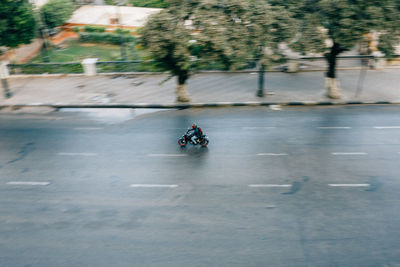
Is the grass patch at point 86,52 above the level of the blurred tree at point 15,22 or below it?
below

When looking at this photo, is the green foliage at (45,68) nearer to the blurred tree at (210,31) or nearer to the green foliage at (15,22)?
the green foliage at (15,22)

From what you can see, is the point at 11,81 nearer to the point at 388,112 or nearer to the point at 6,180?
the point at 6,180

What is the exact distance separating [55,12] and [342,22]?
27.2m

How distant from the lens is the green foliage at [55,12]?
3125cm

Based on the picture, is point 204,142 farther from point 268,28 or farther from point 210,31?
point 268,28

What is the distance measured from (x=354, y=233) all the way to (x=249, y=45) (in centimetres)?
1082

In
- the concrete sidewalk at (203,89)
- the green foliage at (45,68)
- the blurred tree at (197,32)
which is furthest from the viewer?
the green foliage at (45,68)

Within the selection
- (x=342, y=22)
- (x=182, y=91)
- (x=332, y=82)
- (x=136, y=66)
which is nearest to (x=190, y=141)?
(x=182, y=91)

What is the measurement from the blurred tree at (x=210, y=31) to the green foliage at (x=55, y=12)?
66.7 ft

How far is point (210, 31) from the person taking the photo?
1532cm

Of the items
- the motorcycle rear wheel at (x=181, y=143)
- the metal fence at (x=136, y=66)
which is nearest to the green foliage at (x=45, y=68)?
the metal fence at (x=136, y=66)

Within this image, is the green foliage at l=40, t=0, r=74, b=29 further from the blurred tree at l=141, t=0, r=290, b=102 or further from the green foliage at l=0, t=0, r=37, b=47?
the blurred tree at l=141, t=0, r=290, b=102

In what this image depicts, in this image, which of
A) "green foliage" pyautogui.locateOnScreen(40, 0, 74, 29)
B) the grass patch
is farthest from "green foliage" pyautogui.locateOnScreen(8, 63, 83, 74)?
"green foliage" pyautogui.locateOnScreen(40, 0, 74, 29)

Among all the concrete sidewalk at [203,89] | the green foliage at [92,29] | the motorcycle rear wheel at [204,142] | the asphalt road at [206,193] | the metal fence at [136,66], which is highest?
the green foliage at [92,29]
